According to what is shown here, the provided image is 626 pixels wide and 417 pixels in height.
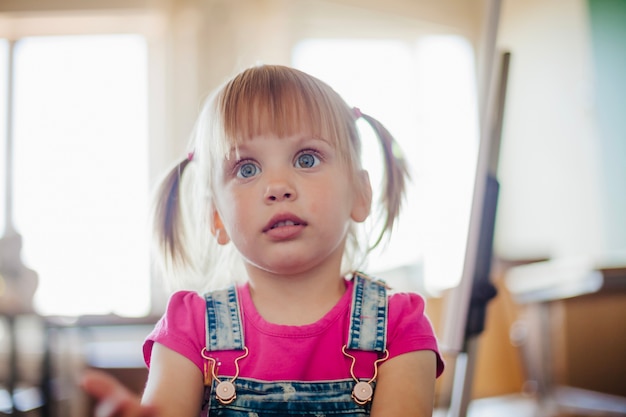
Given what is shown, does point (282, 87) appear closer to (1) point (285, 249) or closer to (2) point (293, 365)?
(1) point (285, 249)

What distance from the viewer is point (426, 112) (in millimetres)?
4688

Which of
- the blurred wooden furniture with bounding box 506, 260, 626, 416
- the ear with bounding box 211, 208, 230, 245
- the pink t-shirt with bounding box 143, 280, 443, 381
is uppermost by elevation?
the ear with bounding box 211, 208, 230, 245

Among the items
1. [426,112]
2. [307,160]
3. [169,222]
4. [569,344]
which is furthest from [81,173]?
[307,160]

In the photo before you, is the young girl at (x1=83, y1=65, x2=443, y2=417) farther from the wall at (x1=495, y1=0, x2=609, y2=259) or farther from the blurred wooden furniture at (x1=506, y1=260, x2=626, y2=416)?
the wall at (x1=495, y1=0, x2=609, y2=259)

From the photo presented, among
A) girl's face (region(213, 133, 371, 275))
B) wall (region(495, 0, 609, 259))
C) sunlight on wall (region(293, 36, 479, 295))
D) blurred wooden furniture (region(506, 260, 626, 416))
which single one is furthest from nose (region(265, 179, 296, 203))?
wall (region(495, 0, 609, 259))

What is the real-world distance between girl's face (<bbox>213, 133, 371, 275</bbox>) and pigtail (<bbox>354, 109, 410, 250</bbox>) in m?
0.15

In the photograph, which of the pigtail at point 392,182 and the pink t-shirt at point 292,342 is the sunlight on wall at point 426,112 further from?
the pink t-shirt at point 292,342

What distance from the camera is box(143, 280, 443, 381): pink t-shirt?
83 centimetres

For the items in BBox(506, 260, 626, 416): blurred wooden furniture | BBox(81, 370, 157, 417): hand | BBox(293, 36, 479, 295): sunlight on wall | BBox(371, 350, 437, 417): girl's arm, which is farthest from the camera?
BBox(293, 36, 479, 295): sunlight on wall

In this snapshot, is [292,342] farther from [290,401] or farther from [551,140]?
[551,140]

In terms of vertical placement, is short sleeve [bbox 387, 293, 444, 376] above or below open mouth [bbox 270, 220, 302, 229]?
below

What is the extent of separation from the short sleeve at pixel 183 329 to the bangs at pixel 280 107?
207 mm

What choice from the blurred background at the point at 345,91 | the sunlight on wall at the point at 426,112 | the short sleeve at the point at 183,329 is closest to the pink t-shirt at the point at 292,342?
the short sleeve at the point at 183,329

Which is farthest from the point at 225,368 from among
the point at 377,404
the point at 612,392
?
the point at 612,392
